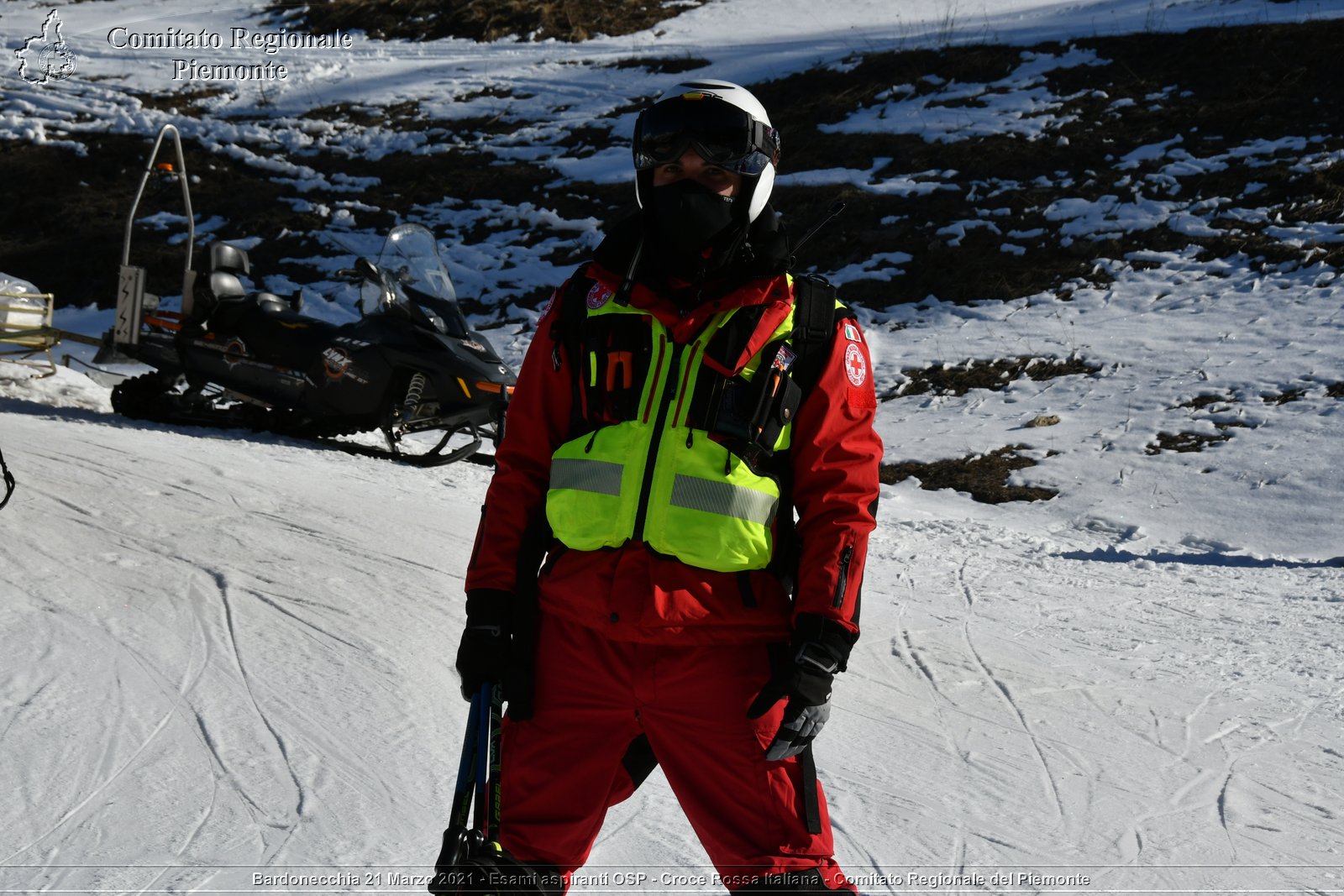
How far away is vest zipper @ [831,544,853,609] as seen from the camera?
1895 mm

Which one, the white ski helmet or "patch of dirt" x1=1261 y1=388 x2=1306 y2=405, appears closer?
the white ski helmet

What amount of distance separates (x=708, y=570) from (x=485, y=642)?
1.33 feet

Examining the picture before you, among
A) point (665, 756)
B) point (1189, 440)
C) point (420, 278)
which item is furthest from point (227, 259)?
point (665, 756)

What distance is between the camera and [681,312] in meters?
2.03

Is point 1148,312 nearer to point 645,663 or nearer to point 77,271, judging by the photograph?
point 645,663

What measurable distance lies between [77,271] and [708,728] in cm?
1312

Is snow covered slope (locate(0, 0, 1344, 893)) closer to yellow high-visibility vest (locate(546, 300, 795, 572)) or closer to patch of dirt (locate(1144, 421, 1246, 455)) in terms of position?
patch of dirt (locate(1144, 421, 1246, 455))

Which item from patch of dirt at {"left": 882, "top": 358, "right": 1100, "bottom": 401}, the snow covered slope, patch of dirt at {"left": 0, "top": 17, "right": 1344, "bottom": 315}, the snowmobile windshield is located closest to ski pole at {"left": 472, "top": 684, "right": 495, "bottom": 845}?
the snow covered slope

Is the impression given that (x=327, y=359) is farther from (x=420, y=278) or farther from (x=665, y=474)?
(x=665, y=474)

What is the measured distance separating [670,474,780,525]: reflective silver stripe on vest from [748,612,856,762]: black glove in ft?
0.68

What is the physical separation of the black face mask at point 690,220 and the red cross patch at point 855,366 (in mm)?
315

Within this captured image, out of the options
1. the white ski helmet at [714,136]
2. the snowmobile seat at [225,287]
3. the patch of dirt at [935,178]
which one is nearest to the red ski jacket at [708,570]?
the white ski helmet at [714,136]

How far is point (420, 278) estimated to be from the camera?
7582mm

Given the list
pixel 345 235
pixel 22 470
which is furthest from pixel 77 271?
pixel 22 470
